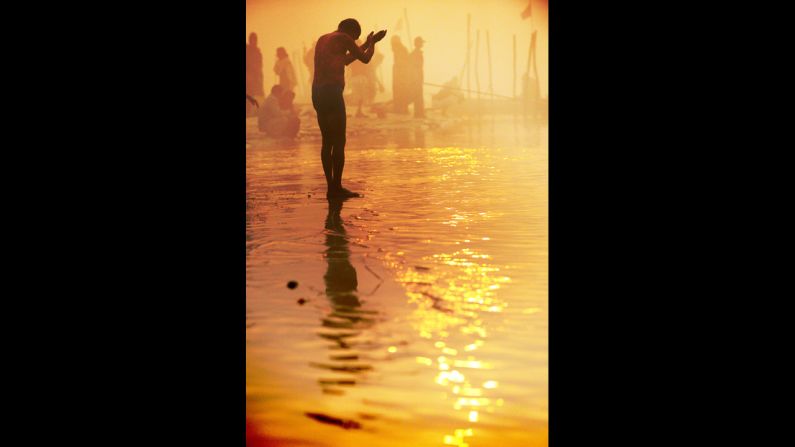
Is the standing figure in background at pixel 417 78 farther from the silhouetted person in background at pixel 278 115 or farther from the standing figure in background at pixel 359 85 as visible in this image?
the silhouetted person in background at pixel 278 115

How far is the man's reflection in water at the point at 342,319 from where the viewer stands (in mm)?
2338


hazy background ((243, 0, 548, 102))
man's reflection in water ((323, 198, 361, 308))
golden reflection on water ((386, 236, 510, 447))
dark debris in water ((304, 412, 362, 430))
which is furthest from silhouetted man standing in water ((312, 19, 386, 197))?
dark debris in water ((304, 412, 362, 430))

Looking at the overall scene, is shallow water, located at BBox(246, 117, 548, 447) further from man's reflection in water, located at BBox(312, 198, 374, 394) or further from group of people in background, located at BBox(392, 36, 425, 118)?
group of people in background, located at BBox(392, 36, 425, 118)

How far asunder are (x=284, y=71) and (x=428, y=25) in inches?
52.8

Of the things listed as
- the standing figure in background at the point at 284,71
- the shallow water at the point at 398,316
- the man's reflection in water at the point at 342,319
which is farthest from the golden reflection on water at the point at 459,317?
the standing figure in background at the point at 284,71

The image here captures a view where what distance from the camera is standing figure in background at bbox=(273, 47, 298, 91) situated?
561 centimetres

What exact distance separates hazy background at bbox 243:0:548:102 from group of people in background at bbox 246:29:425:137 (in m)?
0.10

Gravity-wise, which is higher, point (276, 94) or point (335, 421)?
point (276, 94)

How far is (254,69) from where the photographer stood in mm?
5859

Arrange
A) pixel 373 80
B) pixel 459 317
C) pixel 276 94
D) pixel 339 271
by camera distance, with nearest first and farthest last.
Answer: pixel 459 317 → pixel 339 271 → pixel 276 94 → pixel 373 80

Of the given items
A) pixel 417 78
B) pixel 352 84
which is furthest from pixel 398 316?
pixel 352 84

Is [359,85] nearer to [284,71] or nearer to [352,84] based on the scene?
[352,84]

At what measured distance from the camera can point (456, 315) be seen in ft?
8.99
